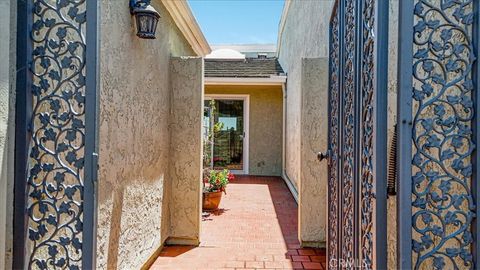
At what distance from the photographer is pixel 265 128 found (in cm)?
1037

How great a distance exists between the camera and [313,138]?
4.00 metres

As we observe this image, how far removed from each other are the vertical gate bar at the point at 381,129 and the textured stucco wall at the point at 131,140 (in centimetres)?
169

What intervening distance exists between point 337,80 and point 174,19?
2.34 metres

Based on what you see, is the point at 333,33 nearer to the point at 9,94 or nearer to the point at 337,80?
the point at 337,80

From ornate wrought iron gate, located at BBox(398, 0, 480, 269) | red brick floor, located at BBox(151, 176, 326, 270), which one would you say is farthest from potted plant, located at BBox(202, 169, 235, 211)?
ornate wrought iron gate, located at BBox(398, 0, 480, 269)

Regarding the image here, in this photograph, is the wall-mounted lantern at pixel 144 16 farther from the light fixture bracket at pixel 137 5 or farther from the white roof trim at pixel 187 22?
the white roof trim at pixel 187 22

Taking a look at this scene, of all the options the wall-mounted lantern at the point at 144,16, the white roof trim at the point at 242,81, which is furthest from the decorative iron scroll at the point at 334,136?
the white roof trim at the point at 242,81

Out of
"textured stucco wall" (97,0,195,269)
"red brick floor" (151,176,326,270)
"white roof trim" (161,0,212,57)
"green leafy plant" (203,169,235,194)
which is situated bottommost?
"red brick floor" (151,176,326,270)

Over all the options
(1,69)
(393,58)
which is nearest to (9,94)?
(1,69)

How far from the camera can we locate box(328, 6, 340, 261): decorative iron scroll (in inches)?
104

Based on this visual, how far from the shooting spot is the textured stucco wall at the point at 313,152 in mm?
3969

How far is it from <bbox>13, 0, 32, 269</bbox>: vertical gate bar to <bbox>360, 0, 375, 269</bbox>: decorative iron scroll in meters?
1.64

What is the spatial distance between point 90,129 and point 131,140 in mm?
1209

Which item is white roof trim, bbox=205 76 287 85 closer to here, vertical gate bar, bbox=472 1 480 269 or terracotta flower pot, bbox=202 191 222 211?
terracotta flower pot, bbox=202 191 222 211
